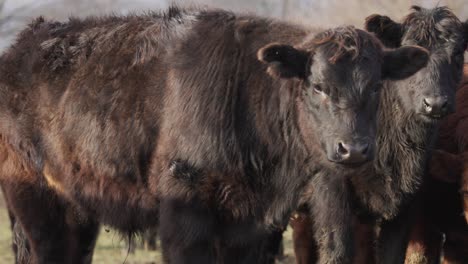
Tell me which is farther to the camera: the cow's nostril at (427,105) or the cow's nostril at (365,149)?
the cow's nostril at (427,105)

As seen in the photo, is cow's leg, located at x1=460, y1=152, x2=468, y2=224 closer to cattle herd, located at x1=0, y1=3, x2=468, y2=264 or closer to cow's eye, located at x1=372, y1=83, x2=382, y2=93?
cattle herd, located at x1=0, y1=3, x2=468, y2=264

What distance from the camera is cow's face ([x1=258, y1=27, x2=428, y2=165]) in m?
6.24

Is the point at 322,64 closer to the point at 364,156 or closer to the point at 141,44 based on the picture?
the point at 364,156

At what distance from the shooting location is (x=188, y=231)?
6.70 metres

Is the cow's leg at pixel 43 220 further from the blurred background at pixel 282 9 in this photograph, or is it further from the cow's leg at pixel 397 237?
the blurred background at pixel 282 9

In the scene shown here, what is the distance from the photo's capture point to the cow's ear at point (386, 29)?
28.1ft

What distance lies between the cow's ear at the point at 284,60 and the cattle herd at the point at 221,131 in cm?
1

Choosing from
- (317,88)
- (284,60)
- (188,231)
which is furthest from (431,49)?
(188,231)

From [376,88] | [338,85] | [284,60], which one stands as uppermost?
[284,60]

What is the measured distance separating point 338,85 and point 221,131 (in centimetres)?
92

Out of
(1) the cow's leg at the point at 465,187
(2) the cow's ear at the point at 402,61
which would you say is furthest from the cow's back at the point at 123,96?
(1) the cow's leg at the point at 465,187

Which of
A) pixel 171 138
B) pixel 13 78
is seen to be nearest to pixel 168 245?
pixel 171 138

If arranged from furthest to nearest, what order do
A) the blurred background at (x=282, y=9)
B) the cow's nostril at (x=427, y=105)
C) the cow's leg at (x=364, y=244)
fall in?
1. the blurred background at (x=282, y=9)
2. the cow's leg at (x=364, y=244)
3. the cow's nostril at (x=427, y=105)

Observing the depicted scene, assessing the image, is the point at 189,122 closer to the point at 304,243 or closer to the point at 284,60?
the point at 284,60
